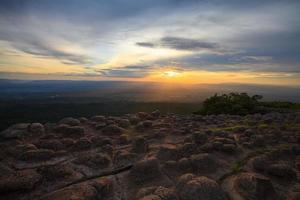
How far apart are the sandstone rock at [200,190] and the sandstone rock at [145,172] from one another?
40.3 inches

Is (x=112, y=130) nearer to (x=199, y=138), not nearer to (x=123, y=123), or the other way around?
(x=123, y=123)

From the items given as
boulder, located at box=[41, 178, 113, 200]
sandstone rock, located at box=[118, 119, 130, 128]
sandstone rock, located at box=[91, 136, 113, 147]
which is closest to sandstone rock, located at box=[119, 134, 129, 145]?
sandstone rock, located at box=[91, 136, 113, 147]

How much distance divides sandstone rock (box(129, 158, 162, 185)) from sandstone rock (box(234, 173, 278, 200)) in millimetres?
2039

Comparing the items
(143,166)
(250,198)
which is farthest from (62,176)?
(250,198)

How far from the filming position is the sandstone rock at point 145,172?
5.83m

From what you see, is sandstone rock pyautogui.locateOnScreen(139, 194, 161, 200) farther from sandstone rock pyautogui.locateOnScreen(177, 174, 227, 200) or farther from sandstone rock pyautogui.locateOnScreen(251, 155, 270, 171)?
sandstone rock pyautogui.locateOnScreen(251, 155, 270, 171)

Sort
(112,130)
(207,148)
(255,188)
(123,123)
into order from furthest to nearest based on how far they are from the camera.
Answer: (123,123)
(112,130)
(207,148)
(255,188)

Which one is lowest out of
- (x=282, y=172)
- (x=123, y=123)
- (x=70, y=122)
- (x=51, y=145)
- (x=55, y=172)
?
(x=55, y=172)

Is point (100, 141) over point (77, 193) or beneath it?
over

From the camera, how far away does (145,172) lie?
5980mm

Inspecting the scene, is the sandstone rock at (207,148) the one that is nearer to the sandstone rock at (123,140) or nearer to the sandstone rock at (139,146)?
the sandstone rock at (139,146)

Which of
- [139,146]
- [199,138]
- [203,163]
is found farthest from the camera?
[199,138]

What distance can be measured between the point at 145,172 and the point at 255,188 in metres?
2.70

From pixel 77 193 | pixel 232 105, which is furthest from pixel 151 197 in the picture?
pixel 232 105
